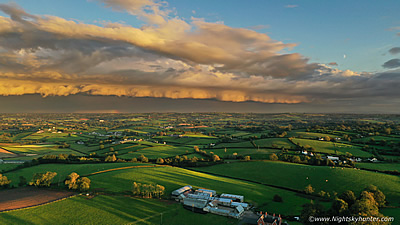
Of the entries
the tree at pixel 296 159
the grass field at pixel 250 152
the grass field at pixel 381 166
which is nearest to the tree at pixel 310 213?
the tree at pixel 296 159

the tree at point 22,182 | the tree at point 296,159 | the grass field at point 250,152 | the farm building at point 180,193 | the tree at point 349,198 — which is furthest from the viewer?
the grass field at point 250,152

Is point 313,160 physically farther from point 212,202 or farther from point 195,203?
point 195,203

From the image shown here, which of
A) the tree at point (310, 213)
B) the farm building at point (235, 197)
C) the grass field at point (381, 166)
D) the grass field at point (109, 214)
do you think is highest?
the tree at point (310, 213)

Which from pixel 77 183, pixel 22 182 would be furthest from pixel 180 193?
pixel 22 182

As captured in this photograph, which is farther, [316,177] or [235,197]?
[316,177]

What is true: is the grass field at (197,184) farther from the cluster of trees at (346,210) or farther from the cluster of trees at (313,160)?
the cluster of trees at (313,160)

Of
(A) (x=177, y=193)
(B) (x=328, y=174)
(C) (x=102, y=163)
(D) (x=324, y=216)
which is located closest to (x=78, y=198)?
(A) (x=177, y=193)
